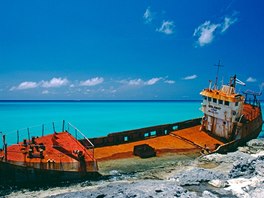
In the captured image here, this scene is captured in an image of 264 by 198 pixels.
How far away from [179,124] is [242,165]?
11275mm

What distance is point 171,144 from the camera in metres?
24.0

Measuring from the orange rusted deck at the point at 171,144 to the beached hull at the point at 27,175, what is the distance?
4876 millimetres

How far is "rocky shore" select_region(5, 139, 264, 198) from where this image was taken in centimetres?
1413

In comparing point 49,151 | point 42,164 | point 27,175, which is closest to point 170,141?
point 49,151

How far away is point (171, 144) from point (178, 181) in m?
7.72

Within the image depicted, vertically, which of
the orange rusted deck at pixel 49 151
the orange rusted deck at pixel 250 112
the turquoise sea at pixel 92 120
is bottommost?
the turquoise sea at pixel 92 120

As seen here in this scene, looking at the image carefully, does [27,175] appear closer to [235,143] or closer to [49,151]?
[49,151]

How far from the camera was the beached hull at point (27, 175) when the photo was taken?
1498cm

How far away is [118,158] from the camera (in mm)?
20719

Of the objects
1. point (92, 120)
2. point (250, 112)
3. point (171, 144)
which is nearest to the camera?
point (171, 144)

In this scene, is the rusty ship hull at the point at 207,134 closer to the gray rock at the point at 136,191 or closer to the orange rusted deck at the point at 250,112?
the orange rusted deck at the point at 250,112

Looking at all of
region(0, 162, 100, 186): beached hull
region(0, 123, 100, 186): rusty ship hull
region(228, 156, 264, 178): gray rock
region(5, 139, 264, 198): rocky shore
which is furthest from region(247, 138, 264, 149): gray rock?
region(0, 162, 100, 186): beached hull

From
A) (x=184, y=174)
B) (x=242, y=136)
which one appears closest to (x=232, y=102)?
(x=242, y=136)

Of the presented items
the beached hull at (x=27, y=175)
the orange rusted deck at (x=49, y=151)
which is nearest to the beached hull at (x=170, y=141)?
the orange rusted deck at (x=49, y=151)
